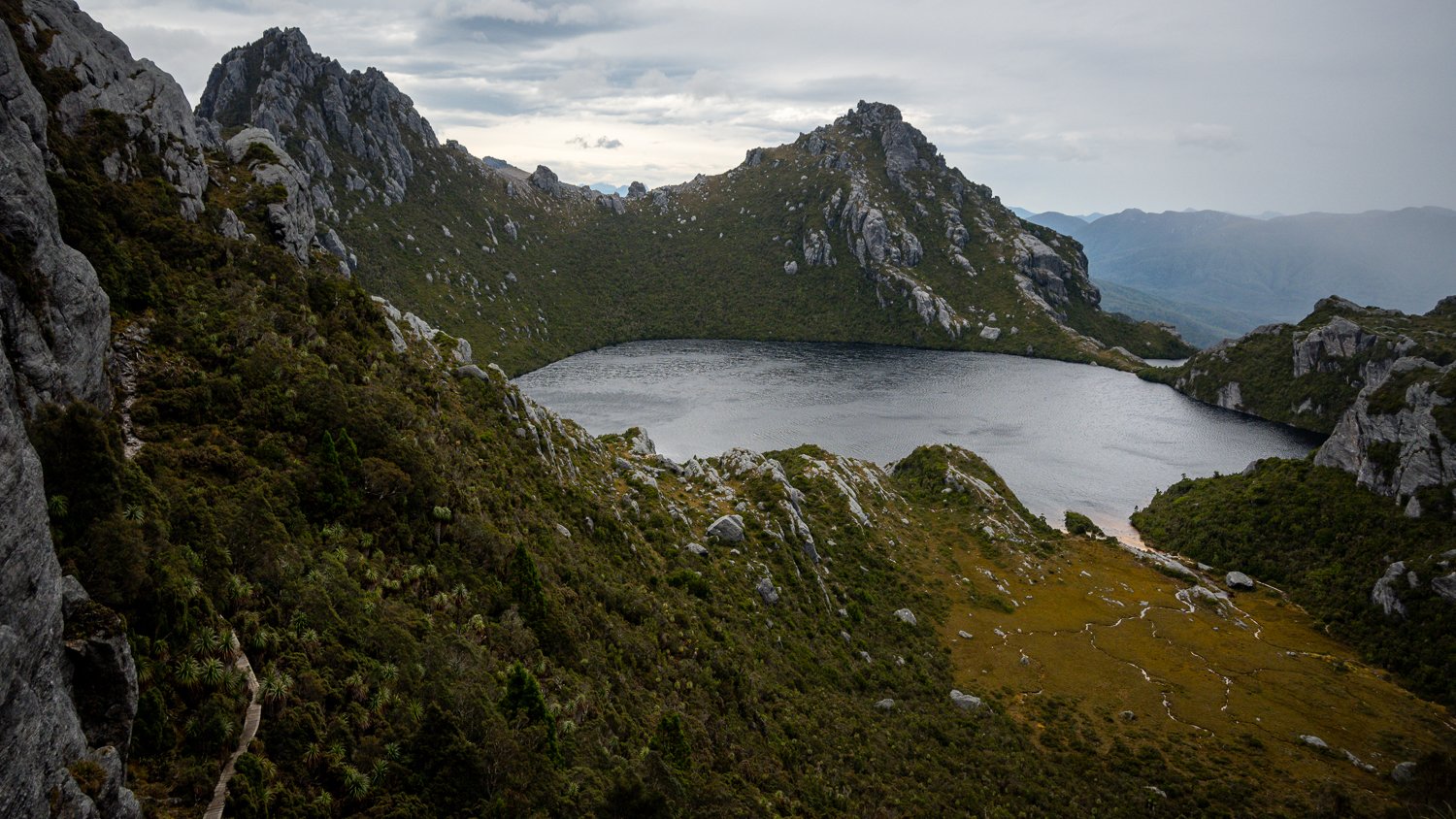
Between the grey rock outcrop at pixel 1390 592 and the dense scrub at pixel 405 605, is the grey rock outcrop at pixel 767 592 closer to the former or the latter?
the dense scrub at pixel 405 605

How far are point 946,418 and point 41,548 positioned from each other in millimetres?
147783

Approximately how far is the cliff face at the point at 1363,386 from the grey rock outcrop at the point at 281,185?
11457 cm

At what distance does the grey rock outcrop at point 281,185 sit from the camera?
40.9 meters

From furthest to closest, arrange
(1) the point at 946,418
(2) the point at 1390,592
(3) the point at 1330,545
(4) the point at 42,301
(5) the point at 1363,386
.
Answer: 1. (1) the point at 946,418
2. (5) the point at 1363,386
3. (3) the point at 1330,545
4. (2) the point at 1390,592
5. (4) the point at 42,301

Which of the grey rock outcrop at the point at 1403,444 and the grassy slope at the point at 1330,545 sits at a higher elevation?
the grey rock outcrop at the point at 1403,444

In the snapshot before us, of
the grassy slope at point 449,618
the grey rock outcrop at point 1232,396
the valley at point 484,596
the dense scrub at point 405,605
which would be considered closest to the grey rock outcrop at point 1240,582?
the valley at point 484,596

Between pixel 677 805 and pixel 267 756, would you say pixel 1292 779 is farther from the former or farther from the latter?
pixel 267 756

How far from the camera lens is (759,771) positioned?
2836 centimetres

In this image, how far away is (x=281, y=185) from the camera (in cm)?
4438

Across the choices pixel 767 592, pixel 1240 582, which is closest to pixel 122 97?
pixel 767 592

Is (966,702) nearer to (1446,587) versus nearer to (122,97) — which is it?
(1446,587)

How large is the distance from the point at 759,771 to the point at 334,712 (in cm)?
1865

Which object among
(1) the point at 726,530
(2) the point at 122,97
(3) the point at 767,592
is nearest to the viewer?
(2) the point at 122,97

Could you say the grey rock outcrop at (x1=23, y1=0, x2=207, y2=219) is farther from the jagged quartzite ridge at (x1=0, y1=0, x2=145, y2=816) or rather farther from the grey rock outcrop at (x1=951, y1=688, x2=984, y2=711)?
the grey rock outcrop at (x1=951, y1=688, x2=984, y2=711)
